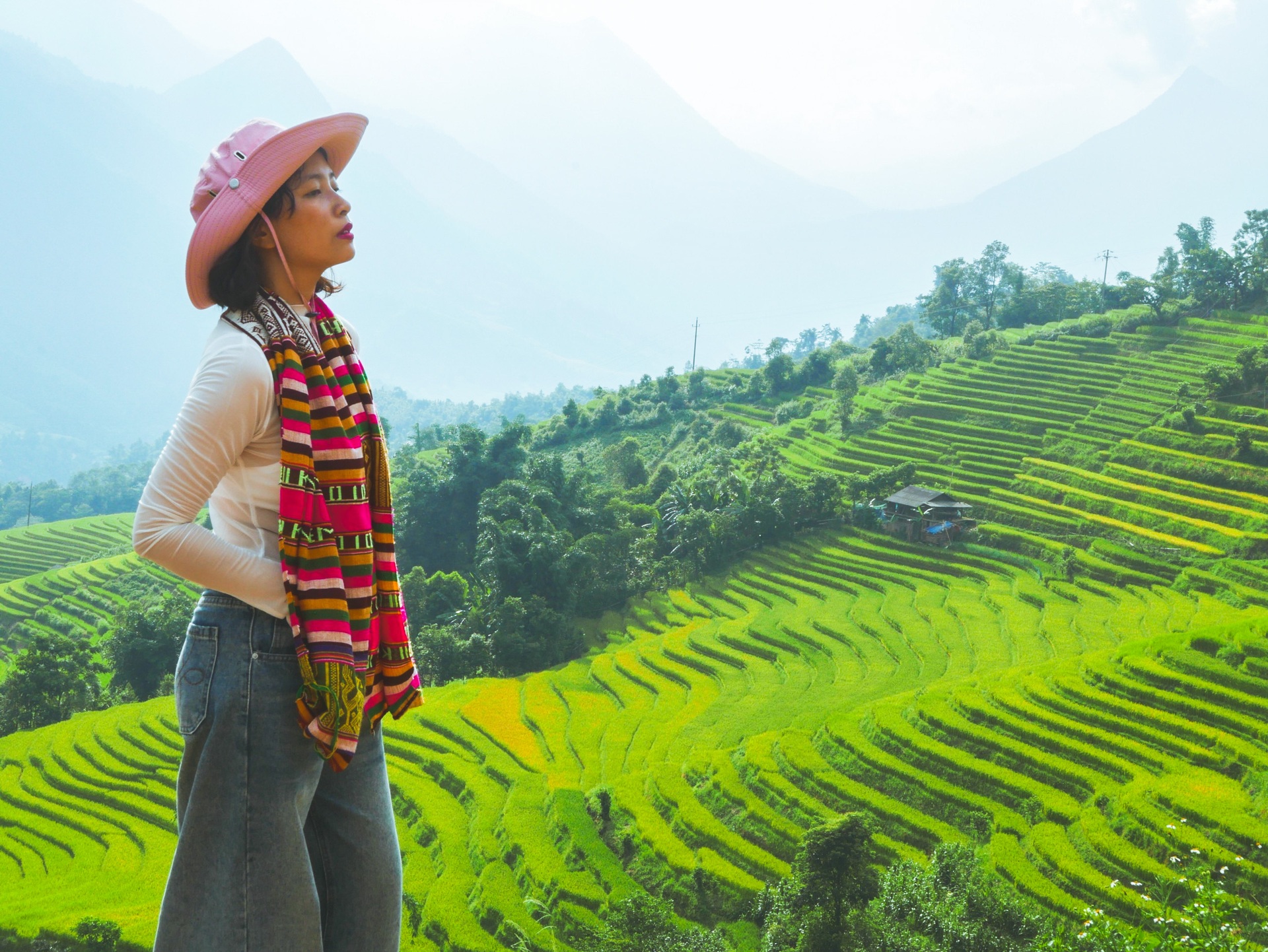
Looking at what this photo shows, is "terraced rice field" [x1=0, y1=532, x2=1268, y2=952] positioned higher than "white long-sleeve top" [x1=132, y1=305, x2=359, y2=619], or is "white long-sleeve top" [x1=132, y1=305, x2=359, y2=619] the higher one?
"white long-sleeve top" [x1=132, y1=305, x2=359, y2=619]

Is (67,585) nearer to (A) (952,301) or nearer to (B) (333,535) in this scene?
(B) (333,535)

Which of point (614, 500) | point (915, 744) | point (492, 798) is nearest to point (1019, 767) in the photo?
point (915, 744)

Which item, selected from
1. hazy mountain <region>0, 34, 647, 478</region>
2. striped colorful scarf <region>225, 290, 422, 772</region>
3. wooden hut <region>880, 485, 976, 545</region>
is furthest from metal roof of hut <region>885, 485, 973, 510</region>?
hazy mountain <region>0, 34, 647, 478</region>

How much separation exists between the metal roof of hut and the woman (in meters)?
21.4

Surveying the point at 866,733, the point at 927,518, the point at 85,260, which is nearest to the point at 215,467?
the point at 866,733

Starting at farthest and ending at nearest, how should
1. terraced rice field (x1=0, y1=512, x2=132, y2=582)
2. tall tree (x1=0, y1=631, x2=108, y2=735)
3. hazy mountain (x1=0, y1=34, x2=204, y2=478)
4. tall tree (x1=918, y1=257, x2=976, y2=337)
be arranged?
1. hazy mountain (x1=0, y1=34, x2=204, y2=478)
2. tall tree (x1=918, y1=257, x2=976, y2=337)
3. terraced rice field (x1=0, y1=512, x2=132, y2=582)
4. tall tree (x1=0, y1=631, x2=108, y2=735)

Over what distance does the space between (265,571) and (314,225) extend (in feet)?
2.14

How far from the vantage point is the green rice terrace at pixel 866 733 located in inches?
423

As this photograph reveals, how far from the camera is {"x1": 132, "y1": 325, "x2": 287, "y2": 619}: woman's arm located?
160 centimetres

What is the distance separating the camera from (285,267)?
5.98 feet

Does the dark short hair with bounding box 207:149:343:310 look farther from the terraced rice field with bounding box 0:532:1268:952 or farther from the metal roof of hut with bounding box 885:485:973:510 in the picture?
the metal roof of hut with bounding box 885:485:973:510

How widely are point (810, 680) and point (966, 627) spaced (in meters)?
3.28

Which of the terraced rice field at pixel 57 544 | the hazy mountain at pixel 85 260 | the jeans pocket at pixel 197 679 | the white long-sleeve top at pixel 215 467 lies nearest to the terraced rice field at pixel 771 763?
the jeans pocket at pixel 197 679

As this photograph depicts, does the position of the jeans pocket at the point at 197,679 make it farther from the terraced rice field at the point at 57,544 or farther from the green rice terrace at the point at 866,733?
the terraced rice field at the point at 57,544
